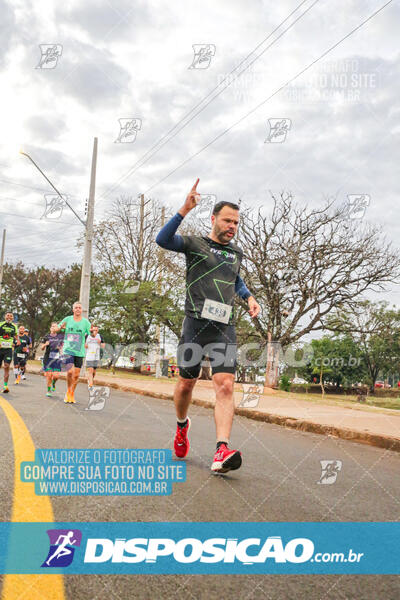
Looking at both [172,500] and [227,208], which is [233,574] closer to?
[172,500]

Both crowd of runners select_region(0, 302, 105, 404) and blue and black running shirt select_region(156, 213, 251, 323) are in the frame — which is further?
crowd of runners select_region(0, 302, 105, 404)

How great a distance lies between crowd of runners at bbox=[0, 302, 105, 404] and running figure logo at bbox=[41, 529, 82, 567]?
7.57 metres

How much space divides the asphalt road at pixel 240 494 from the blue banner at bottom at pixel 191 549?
0.10 m

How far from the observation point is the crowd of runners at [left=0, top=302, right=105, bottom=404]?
1008 cm

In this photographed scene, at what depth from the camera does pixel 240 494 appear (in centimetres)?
332

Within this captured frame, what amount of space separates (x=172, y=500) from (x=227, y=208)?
2361mm

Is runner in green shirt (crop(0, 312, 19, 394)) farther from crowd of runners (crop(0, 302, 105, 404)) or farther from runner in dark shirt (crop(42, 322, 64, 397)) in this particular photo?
runner in dark shirt (crop(42, 322, 64, 397))

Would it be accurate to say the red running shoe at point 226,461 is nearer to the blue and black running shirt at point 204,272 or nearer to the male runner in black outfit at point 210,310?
the male runner in black outfit at point 210,310

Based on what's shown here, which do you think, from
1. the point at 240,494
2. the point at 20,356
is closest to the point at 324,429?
the point at 240,494

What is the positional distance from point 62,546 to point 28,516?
474mm

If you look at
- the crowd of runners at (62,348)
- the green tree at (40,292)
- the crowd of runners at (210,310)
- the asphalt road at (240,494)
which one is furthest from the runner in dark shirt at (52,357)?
the green tree at (40,292)

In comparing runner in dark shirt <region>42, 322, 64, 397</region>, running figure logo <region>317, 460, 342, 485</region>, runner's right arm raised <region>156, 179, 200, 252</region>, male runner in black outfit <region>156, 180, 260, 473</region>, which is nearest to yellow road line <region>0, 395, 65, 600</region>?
→ male runner in black outfit <region>156, 180, 260, 473</region>

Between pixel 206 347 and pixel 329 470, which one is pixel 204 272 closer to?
pixel 206 347

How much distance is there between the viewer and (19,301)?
2003 inches
